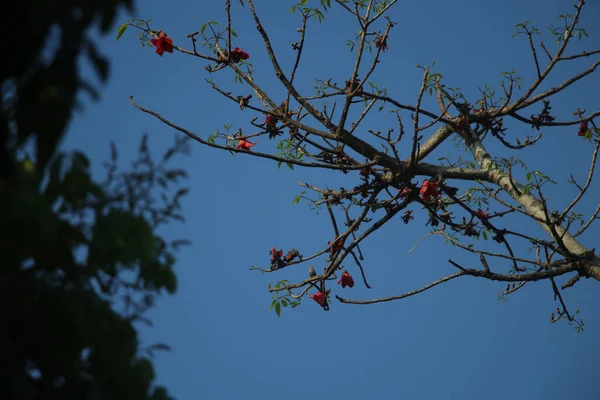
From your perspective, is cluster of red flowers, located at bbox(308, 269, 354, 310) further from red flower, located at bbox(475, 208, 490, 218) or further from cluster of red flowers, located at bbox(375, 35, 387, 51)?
cluster of red flowers, located at bbox(375, 35, 387, 51)

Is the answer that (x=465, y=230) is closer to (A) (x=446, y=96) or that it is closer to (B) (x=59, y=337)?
(A) (x=446, y=96)

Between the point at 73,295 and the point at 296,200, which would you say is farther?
the point at 296,200

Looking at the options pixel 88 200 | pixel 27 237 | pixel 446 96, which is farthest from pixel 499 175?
pixel 27 237

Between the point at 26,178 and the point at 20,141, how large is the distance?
206 mm

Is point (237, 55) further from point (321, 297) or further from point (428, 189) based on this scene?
point (321, 297)

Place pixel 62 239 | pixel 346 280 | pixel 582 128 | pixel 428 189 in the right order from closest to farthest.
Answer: pixel 62 239
pixel 428 189
pixel 346 280
pixel 582 128

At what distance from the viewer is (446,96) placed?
12.5 ft

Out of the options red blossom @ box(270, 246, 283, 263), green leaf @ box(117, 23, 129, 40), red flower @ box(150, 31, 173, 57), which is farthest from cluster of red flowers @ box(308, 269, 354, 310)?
green leaf @ box(117, 23, 129, 40)

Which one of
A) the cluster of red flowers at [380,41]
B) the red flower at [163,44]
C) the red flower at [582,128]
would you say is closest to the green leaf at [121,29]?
the red flower at [163,44]

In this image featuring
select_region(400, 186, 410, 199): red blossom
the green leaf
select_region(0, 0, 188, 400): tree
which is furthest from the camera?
the green leaf

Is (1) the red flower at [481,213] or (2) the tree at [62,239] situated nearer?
(2) the tree at [62,239]

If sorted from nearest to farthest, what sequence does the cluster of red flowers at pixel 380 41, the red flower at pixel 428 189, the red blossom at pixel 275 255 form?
the red flower at pixel 428 189
the cluster of red flowers at pixel 380 41
the red blossom at pixel 275 255

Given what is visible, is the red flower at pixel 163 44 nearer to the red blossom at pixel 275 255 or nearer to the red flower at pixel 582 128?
the red blossom at pixel 275 255

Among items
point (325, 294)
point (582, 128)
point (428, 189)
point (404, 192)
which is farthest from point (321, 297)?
point (582, 128)
